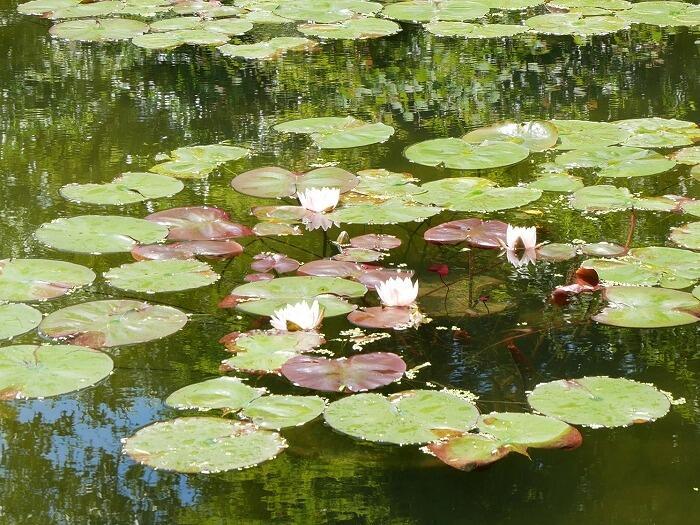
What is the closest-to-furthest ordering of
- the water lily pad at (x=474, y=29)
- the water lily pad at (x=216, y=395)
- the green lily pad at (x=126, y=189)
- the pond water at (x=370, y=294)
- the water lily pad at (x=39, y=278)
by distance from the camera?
1. the pond water at (x=370, y=294)
2. the water lily pad at (x=216, y=395)
3. the water lily pad at (x=39, y=278)
4. the green lily pad at (x=126, y=189)
5. the water lily pad at (x=474, y=29)

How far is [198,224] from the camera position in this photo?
3.26m

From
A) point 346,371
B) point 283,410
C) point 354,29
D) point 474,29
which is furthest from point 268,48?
point 283,410

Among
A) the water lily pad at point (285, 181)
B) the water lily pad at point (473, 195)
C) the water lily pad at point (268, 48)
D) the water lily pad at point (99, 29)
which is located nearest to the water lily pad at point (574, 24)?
the water lily pad at point (268, 48)

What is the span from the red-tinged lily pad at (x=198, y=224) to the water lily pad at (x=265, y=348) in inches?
25.8

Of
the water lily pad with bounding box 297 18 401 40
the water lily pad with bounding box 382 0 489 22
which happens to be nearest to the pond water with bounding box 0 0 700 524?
the water lily pad with bounding box 297 18 401 40

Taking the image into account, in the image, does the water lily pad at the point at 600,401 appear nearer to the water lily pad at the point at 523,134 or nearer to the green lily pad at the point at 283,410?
the green lily pad at the point at 283,410

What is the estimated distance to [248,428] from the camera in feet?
7.22

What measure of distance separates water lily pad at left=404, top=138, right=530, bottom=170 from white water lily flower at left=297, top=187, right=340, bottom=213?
58cm

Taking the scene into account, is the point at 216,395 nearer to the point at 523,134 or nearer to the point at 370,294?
the point at 370,294

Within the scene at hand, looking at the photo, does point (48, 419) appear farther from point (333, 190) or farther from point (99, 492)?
point (333, 190)

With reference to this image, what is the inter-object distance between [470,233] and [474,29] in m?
2.90

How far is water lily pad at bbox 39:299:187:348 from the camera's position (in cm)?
260

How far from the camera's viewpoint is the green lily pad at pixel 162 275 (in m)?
2.87

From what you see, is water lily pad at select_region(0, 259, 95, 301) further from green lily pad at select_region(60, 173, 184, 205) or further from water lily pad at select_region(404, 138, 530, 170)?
water lily pad at select_region(404, 138, 530, 170)
